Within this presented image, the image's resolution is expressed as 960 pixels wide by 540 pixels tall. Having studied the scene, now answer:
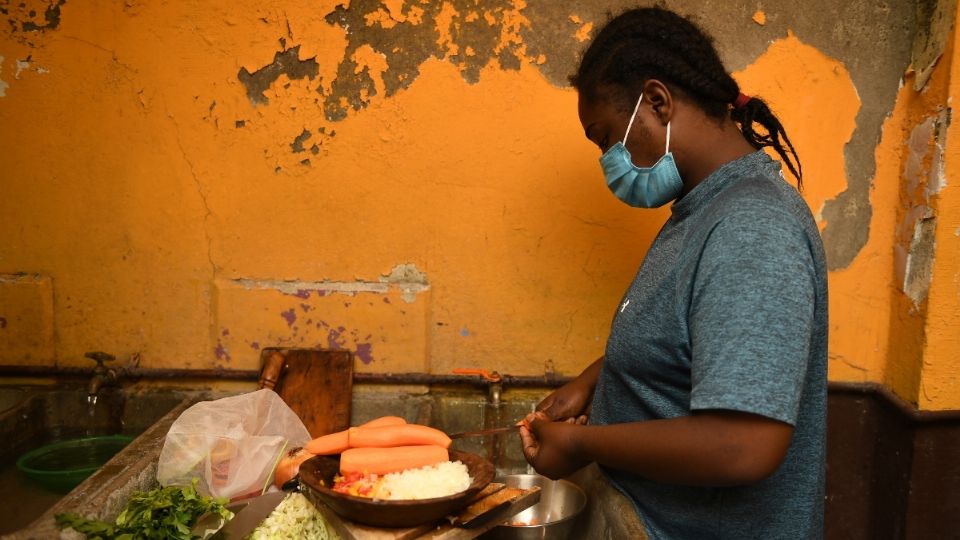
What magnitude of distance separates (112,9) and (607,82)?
229 centimetres

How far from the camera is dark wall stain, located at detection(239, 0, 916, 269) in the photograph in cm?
279

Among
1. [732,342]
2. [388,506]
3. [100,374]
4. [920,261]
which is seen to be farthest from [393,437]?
[920,261]

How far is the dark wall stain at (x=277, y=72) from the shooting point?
2803mm

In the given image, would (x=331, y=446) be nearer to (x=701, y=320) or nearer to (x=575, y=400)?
(x=575, y=400)

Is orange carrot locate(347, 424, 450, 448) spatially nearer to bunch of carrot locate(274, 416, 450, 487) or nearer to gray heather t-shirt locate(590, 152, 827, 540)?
bunch of carrot locate(274, 416, 450, 487)

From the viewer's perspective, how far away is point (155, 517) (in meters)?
1.79

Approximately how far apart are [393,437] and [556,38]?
1850 mm

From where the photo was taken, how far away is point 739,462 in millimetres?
1277

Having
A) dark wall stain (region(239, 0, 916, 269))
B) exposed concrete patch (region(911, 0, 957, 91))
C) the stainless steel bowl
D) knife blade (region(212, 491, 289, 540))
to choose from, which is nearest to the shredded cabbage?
knife blade (region(212, 491, 289, 540))

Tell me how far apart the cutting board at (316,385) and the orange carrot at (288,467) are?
0.68 m

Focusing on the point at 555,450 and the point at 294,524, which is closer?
the point at 555,450

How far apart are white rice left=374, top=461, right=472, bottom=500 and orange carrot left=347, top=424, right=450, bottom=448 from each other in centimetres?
10

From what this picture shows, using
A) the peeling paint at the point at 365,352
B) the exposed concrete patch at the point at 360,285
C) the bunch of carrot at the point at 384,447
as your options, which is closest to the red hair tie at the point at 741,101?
the bunch of carrot at the point at 384,447

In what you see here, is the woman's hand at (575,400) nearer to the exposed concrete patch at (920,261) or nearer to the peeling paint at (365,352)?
the peeling paint at (365,352)
